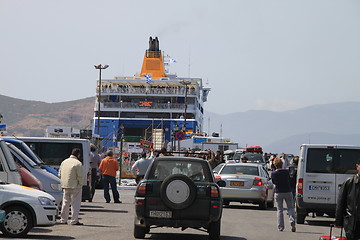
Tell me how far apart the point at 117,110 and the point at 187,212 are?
7187 centimetres

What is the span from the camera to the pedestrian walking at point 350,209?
10.2m

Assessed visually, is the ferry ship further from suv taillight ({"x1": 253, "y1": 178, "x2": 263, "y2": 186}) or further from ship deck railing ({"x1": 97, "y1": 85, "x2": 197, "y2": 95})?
suv taillight ({"x1": 253, "y1": 178, "x2": 263, "y2": 186})

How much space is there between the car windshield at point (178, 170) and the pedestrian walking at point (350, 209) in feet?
12.2

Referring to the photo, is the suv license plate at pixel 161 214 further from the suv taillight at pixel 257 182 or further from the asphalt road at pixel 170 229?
the suv taillight at pixel 257 182

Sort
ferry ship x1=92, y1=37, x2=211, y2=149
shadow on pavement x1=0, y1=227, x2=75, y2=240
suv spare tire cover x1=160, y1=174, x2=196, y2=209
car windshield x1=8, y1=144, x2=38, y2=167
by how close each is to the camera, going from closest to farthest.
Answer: suv spare tire cover x1=160, y1=174, x2=196, y2=209 < shadow on pavement x1=0, y1=227, x2=75, y2=240 < car windshield x1=8, y1=144, x2=38, y2=167 < ferry ship x1=92, y1=37, x2=211, y2=149

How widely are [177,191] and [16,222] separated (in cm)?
279

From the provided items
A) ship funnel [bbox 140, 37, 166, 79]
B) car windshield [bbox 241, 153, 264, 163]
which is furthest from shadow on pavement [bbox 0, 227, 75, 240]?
ship funnel [bbox 140, 37, 166, 79]

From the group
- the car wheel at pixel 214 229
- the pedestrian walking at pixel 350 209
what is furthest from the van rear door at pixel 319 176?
the pedestrian walking at pixel 350 209

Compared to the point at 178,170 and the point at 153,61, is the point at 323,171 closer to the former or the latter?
the point at 178,170

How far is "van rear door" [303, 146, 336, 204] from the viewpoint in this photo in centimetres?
1844

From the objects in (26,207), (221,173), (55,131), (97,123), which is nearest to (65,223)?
(26,207)

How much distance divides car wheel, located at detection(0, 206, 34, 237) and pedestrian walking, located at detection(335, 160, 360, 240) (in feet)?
18.5

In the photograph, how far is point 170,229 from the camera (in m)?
16.6

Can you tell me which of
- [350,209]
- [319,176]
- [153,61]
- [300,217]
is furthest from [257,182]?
[153,61]
